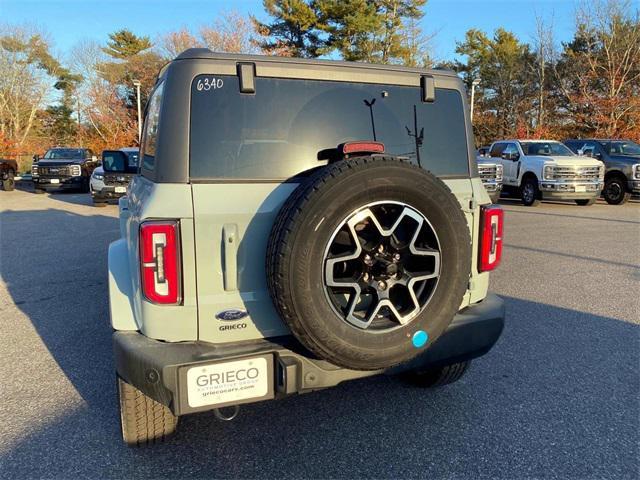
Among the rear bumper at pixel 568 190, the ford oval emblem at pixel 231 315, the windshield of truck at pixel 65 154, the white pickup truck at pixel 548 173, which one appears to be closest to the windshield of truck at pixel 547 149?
the white pickup truck at pixel 548 173

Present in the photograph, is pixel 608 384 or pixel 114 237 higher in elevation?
pixel 114 237

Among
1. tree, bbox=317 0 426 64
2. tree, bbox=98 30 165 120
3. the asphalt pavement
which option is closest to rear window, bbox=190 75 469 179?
the asphalt pavement

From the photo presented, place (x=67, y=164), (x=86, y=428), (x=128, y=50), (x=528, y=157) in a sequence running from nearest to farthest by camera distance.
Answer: (x=86, y=428), (x=528, y=157), (x=67, y=164), (x=128, y=50)

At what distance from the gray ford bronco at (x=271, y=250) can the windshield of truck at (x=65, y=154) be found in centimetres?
1948

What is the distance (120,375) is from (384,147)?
70.3 inches

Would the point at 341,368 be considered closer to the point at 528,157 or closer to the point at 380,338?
the point at 380,338

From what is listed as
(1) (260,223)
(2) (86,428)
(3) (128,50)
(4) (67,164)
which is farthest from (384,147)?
(3) (128,50)

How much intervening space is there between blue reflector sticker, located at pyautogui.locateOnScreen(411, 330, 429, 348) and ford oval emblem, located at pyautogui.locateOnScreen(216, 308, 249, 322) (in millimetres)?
816

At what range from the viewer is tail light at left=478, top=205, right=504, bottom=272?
9.50ft

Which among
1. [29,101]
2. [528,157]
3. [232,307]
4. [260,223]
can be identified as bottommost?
[232,307]

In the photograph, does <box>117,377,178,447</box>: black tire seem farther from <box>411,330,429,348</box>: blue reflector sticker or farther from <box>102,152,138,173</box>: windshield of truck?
Result: <box>102,152,138,173</box>: windshield of truck

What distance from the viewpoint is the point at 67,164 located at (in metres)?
18.1

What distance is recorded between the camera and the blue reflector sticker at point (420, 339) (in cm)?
236

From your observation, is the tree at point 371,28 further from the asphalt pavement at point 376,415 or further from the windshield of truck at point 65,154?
the asphalt pavement at point 376,415
